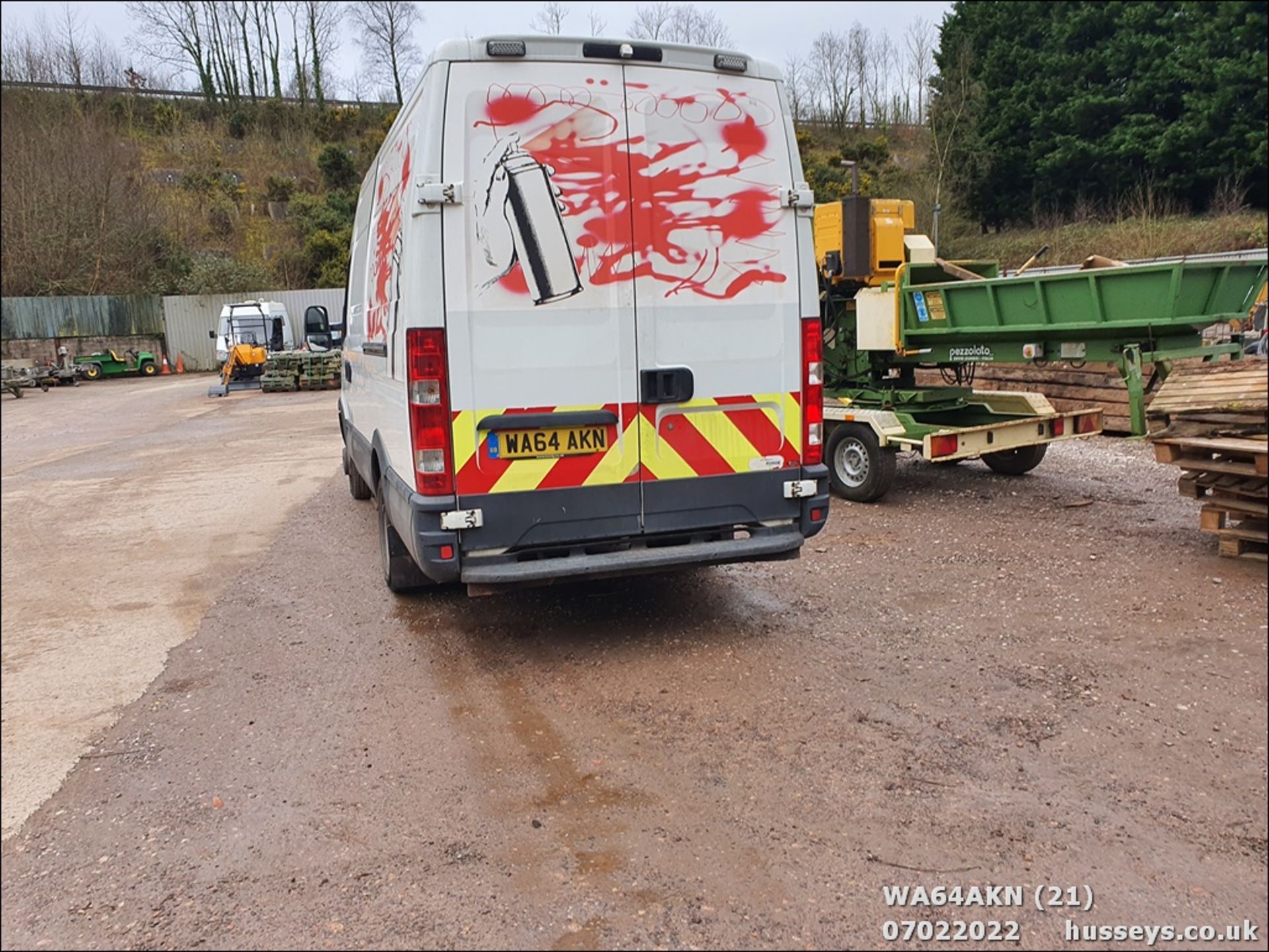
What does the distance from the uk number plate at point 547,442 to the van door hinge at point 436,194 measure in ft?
3.48

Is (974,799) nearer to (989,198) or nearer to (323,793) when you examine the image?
(323,793)

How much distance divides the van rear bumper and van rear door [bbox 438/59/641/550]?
0.05 ft

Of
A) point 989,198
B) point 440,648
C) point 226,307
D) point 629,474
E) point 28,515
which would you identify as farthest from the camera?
point 989,198

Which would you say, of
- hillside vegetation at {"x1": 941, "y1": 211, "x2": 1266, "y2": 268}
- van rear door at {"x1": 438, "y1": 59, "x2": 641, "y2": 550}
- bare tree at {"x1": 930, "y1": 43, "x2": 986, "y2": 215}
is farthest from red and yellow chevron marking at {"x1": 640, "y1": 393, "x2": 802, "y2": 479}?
bare tree at {"x1": 930, "y1": 43, "x2": 986, "y2": 215}

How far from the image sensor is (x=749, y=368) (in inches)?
184

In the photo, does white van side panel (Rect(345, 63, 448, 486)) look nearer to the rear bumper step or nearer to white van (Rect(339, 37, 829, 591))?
white van (Rect(339, 37, 829, 591))

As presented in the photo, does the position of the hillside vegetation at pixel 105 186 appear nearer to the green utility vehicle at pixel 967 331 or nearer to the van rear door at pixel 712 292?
the van rear door at pixel 712 292

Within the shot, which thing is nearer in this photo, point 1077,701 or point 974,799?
point 974,799

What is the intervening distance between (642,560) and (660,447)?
0.57 meters

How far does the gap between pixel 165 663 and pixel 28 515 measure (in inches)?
137

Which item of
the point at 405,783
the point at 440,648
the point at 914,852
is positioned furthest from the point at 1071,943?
the point at 440,648

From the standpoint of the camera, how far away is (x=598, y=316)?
173 inches

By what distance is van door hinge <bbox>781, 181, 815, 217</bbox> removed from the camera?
4652mm

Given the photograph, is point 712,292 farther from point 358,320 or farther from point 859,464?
point 859,464
